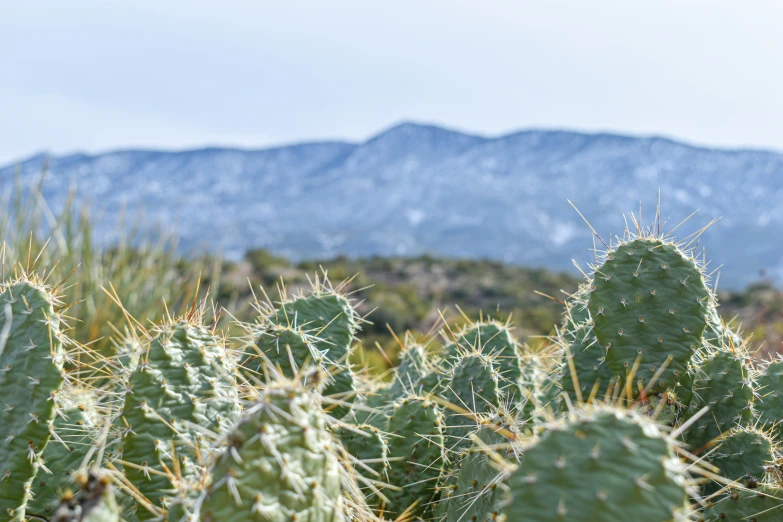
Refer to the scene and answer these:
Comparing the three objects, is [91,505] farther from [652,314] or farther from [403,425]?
[652,314]

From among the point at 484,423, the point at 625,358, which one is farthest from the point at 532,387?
the point at 484,423

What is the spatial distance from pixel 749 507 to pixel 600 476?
812 millimetres

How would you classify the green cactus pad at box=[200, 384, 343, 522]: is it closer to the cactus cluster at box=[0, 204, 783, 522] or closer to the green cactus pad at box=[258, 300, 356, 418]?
the cactus cluster at box=[0, 204, 783, 522]

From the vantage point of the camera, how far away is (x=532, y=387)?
105 inches

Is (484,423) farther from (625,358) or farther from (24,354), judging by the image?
(24,354)

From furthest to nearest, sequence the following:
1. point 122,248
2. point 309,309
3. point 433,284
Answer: point 433,284
point 122,248
point 309,309

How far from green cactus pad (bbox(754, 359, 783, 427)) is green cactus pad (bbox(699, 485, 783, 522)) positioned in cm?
46

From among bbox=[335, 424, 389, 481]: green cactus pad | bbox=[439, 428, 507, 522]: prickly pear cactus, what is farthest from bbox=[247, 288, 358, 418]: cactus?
bbox=[439, 428, 507, 522]: prickly pear cactus

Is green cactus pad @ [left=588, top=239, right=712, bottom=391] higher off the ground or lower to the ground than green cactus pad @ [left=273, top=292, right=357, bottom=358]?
higher

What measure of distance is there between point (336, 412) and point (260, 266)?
1960cm

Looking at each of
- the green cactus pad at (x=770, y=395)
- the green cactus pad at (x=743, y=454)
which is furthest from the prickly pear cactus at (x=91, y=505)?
the green cactus pad at (x=770, y=395)

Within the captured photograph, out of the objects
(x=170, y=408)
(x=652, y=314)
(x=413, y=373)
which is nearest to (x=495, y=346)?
(x=413, y=373)

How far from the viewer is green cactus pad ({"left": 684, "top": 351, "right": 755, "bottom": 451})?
2.05 metres

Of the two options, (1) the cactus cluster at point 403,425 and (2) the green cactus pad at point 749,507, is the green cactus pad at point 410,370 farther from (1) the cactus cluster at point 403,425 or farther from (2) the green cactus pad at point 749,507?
(2) the green cactus pad at point 749,507
